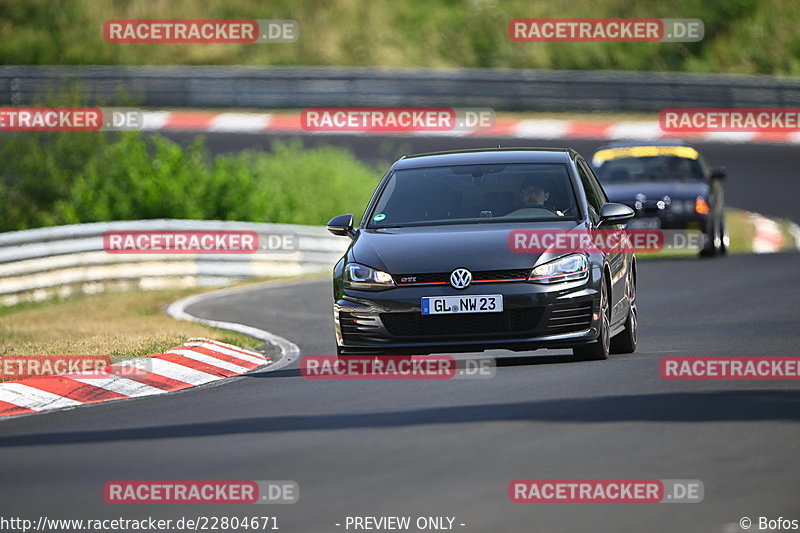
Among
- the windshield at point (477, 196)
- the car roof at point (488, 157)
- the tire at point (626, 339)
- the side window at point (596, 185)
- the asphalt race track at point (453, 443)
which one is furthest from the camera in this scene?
the side window at point (596, 185)

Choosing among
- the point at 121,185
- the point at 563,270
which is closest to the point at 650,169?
the point at 121,185

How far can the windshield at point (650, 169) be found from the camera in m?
23.6

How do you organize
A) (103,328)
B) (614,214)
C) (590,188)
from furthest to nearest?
A: (103,328) → (590,188) → (614,214)

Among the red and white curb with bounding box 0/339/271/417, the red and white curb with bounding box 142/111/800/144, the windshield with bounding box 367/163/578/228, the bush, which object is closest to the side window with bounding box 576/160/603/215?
the windshield with bounding box 367/163/578/228

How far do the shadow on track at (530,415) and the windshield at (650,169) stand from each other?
1374cm

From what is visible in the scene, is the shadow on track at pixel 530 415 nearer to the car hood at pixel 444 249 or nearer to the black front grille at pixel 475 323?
the black front grille at pixel 475 323

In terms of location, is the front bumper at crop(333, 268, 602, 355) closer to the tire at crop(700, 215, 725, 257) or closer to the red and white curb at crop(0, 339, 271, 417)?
the red and white curb at crop(0, 339, 271, 417)

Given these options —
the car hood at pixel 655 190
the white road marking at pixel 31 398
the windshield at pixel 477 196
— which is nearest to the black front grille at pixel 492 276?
the windshield at pixel 477 196

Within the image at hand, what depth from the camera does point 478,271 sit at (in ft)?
37.0

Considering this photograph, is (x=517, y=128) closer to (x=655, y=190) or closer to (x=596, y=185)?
(x=655, y=190)

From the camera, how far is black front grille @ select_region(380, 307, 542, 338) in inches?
444

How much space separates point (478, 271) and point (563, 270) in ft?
1.98

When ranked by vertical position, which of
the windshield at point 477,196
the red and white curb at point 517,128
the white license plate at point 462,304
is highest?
the red and white curb at point 517,128

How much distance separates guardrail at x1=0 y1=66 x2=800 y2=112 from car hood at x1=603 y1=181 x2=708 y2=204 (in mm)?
12104
